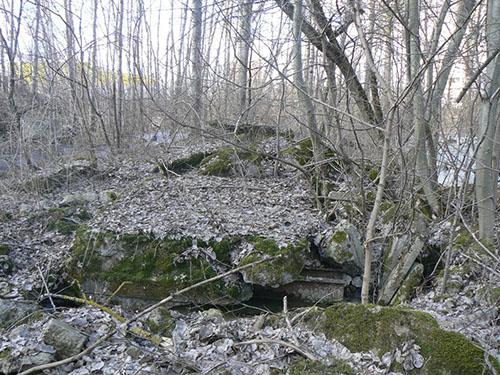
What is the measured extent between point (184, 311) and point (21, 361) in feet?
8.58

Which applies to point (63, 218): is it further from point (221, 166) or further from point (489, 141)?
point (489, 141)

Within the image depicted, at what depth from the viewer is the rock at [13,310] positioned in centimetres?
400

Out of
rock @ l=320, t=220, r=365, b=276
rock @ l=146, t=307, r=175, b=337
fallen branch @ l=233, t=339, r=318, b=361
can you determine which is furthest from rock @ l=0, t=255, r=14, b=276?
rock @ l=320, t=220, r=365, b=276

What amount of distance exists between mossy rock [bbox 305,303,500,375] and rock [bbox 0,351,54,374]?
192 centimetres

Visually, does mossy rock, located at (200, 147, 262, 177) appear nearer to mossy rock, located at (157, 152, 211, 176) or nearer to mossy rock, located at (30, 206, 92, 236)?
mossy rock, located at (157, 152, 211, 176)

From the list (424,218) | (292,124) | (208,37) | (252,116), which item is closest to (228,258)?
(424,218)

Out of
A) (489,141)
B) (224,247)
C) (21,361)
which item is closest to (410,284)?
(489,141)

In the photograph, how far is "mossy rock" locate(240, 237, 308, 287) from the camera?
17.0 feet

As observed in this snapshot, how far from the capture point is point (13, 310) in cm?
410

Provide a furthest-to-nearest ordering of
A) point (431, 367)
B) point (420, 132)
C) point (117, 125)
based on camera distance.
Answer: point (117, 125)
point (420, 132)
point (431, 367)

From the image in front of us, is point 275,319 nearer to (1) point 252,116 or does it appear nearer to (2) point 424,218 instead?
(2) point 424,218

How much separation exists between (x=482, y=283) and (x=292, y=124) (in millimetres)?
6605

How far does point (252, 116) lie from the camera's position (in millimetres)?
10836

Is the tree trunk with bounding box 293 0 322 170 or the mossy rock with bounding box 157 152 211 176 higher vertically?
the tree trunk with bounding box 293 0 322 170
